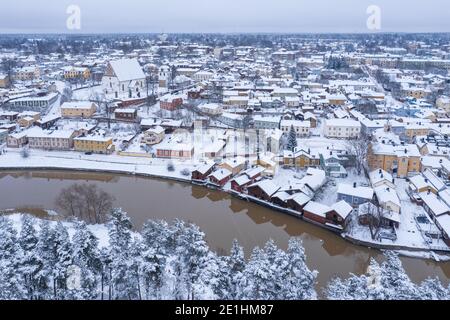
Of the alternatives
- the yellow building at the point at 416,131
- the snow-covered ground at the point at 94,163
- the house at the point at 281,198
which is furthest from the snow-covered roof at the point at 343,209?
the yellow building at the point at 416,131

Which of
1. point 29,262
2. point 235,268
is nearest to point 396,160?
point 235,268

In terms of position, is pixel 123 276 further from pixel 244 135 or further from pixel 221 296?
pixel 244 135

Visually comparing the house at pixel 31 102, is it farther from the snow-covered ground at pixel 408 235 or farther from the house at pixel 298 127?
the snow-covered ground at pixel 408 235

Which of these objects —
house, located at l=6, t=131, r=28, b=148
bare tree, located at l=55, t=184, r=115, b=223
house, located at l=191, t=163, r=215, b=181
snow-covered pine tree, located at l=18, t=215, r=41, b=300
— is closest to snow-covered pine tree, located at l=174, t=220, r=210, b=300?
snow-covered pine tree, located at l=18, t=215, r=41, b=300

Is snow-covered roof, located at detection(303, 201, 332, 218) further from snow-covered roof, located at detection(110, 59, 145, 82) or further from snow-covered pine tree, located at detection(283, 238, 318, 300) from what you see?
snow-covered roof, located at detection(110, 59, 145, 82)

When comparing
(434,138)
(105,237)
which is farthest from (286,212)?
(434,138)

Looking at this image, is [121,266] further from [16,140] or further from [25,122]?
[25,122]
